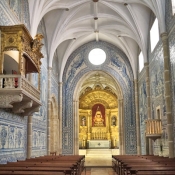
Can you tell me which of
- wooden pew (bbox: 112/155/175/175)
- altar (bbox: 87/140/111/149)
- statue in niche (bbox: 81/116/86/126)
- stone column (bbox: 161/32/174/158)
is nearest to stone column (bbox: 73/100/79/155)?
stone column (bbox: 161/32/174/158)

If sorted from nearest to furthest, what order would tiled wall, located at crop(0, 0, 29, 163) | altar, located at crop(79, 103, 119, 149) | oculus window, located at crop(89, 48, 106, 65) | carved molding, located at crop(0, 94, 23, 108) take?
1. carved molding, located at crop(0, 94, 23, 108)
2. tiled wall, located at crop(0, 0, 29, 163)
3. oculus window, located at crop(89, 48, 106, 65)
4. altar, located at crop(79, 103, 119, 149)

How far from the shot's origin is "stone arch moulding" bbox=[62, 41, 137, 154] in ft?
74.4

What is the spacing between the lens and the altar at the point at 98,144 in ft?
113

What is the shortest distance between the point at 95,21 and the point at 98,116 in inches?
750

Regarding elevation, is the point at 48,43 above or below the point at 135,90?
above

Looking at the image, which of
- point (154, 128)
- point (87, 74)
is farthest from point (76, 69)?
point (154, 128)

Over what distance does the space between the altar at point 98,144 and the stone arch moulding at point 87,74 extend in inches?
492

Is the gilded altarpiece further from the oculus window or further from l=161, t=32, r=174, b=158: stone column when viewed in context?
l=161, t=32, r=174, b=158: stone column

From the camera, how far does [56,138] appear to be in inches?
851

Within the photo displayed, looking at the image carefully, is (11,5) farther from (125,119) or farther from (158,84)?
(125,119)

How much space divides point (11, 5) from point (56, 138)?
40.8 feet

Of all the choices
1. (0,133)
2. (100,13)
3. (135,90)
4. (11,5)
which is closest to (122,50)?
(135,90)

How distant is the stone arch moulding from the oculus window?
30cm

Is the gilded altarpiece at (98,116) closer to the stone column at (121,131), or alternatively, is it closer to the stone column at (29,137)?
the stone column at (121,131)
